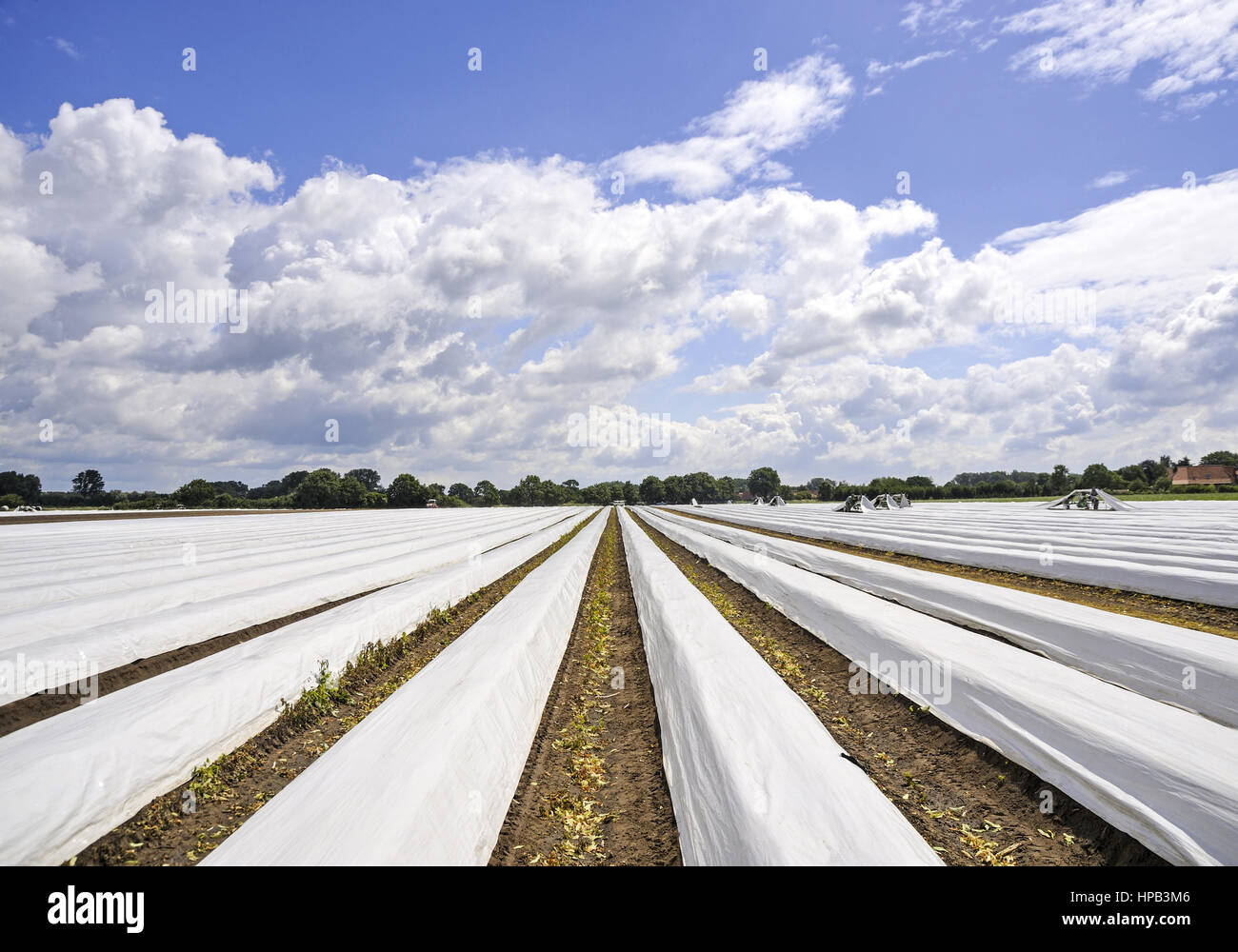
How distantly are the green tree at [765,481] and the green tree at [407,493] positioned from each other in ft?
226

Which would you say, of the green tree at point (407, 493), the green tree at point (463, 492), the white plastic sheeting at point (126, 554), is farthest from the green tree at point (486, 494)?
the white plastic sheeting at point (126, 554)

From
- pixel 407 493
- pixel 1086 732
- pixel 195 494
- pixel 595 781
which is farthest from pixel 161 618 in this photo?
pixel 407 493

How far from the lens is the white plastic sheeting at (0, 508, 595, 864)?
2920mm

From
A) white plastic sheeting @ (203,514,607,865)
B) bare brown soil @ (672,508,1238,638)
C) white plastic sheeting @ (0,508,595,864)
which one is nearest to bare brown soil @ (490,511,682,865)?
white plastic sheeting @ (203,514,607,865)

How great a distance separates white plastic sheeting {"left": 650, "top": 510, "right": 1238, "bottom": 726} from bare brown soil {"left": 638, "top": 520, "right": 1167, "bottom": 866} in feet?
6.23

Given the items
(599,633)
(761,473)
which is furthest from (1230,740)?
(761,473)

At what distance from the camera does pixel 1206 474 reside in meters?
60.1

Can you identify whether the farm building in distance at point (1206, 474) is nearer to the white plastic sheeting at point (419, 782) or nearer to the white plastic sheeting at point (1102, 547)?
the white plastic sheeting at point (1102, 547)

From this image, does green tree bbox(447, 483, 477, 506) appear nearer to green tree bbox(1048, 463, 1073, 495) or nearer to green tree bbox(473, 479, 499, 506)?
green tree bbox(473, 479, 499, 506)

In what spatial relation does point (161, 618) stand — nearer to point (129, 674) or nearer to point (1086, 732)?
point (129, 674)

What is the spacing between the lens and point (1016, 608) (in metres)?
6.35

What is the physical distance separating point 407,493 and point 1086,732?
7705 cm

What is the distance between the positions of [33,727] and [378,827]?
306 cm

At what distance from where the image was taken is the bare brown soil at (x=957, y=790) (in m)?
3.09
